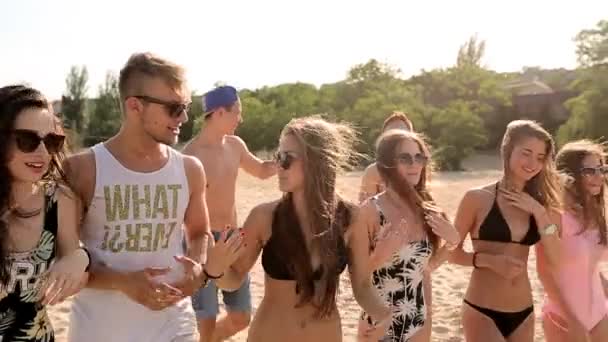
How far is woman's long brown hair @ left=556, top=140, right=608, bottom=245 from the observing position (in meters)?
4.23

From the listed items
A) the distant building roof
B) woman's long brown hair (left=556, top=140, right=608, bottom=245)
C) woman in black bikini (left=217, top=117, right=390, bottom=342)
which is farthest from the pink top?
the distant building roof

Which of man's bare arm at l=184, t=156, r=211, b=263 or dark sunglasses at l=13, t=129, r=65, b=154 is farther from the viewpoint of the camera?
man's bare arm at l=184, t=156, r=211, b=263

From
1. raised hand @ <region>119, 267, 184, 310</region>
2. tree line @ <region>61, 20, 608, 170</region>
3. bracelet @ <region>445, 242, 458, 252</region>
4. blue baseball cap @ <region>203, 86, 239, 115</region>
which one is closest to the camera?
raised hand @ <region>119, 267, 184, 310</region>

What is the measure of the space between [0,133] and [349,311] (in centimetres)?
493

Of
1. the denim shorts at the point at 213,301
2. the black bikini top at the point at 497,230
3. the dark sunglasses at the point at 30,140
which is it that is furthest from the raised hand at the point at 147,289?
→ the black bikini top at the point at 497,230

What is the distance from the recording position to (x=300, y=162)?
300cm

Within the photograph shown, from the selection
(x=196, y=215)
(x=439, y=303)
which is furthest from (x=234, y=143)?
(x=439, y=303)

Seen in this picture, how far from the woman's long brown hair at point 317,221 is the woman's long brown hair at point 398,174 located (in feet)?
2.38

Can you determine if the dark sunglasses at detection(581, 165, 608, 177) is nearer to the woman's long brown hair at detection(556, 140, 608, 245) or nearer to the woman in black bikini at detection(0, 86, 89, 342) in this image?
the woman's long brown hair at detection(556, 140, 608, 245)

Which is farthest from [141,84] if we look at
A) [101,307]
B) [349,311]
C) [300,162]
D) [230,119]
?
[349,311]

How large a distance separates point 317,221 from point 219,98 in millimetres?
2360

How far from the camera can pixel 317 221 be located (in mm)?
2998

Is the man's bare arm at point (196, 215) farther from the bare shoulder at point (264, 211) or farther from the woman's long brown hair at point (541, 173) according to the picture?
the woman's long brown hair at point (541, 173)

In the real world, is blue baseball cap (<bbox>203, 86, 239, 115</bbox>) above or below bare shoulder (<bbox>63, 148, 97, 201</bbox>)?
above
